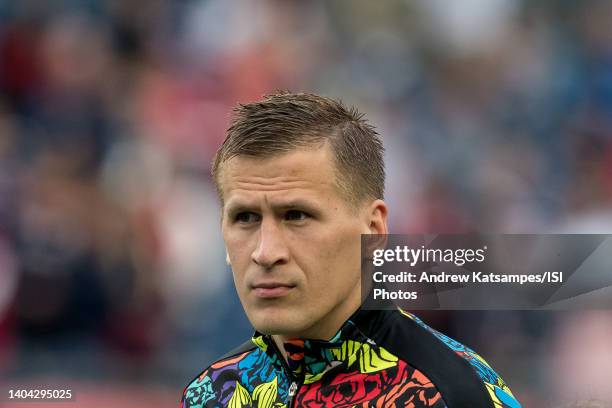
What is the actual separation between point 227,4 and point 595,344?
3466 mm

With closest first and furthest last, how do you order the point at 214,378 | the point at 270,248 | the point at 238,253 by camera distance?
the point at 270,248 < the point at 238,253 < the point at 214,378

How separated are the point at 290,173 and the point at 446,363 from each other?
67cm

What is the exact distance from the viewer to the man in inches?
96.4

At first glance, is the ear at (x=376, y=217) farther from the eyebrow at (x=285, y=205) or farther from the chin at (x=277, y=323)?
the chin at (x=277, y=323)

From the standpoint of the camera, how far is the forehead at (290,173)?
96.7 inches

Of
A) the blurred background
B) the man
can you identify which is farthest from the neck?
the blurred background

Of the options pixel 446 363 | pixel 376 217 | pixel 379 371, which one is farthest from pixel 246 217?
pixel 446 363

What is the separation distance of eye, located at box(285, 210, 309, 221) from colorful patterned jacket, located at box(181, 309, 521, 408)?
1.08 feet

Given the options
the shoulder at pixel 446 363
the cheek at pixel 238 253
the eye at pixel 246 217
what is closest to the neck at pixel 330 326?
the shoulder at pixel 446 363

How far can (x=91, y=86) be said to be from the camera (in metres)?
6.67

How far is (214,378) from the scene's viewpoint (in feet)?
9.53

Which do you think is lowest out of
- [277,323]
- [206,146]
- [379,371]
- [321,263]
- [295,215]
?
[379,371]

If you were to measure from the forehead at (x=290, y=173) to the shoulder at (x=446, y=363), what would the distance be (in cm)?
45

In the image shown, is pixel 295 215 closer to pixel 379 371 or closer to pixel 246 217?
pixel 246 217
